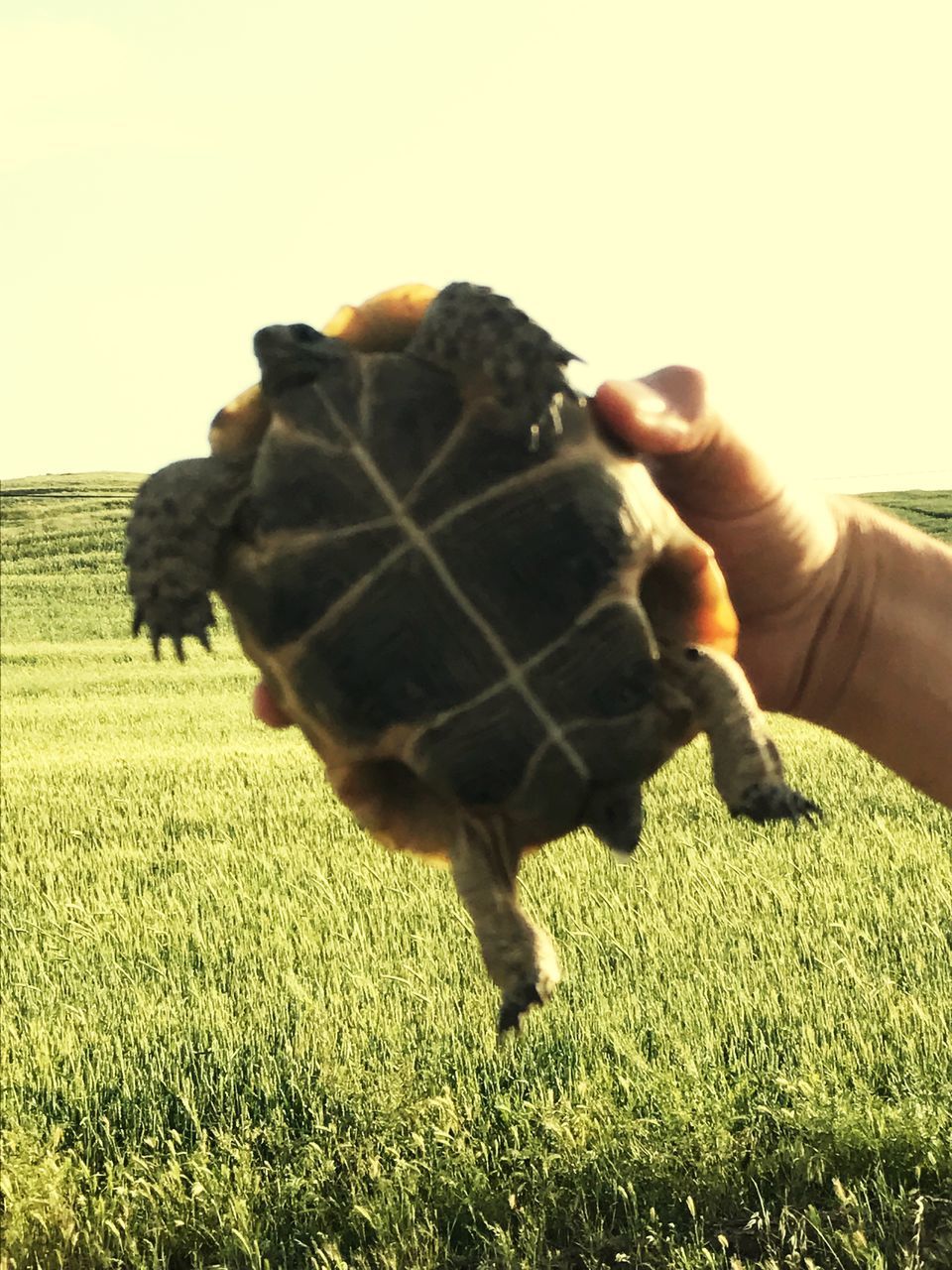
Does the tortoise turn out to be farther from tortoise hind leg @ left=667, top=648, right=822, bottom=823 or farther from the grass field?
the grass field

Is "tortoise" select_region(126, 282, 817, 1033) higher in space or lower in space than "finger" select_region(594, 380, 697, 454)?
lower

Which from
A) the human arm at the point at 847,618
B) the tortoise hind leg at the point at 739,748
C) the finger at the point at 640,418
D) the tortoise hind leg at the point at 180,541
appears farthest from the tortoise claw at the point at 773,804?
the tortoise hind leg at the point at 180,541

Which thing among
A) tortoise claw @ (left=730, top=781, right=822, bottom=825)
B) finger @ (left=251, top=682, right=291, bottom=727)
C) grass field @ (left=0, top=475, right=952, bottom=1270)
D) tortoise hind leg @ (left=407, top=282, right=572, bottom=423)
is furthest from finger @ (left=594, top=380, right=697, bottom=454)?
grass field @ (left=0, top=475, right=952, bottom=1270)

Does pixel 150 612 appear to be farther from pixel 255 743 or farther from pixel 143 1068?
pixel 255 743

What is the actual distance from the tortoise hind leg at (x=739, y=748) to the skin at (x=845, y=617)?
80cm

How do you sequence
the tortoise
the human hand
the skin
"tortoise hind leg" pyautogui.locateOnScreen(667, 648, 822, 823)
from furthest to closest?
1. the skin
2. the human hand
3. "tortoise hind leg" pyautogui.locateOnScreen(667, 648, 822, 823)
4. the tortoise

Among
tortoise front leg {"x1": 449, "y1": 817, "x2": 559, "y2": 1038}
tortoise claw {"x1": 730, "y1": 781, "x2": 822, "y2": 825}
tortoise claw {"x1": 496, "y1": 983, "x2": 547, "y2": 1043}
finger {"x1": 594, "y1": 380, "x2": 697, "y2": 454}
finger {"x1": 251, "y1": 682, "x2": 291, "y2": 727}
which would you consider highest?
finger {"x1": 594, "y1": 380, "x2": 697, "y2": 454}

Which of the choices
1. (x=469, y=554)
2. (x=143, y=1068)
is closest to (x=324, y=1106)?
(x=143, y=1068)

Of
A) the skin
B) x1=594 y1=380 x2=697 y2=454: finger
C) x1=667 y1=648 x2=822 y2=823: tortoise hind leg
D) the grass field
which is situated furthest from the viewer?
the grass field

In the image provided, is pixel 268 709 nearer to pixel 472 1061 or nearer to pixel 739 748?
pixel 739 748

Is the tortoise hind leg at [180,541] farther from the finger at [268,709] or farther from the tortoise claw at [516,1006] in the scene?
the tortoise claw at [516,1006]

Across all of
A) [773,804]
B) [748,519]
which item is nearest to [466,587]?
[773,804]

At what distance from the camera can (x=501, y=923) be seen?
95.3 inches

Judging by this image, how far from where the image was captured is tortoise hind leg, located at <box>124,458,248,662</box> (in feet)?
8.07
